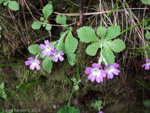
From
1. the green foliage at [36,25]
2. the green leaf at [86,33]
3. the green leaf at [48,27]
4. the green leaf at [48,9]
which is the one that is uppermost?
the green leaf at [48,9]

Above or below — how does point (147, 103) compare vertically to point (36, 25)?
below

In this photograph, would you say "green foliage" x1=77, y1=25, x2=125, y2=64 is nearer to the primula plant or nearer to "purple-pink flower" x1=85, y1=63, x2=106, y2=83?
the primula plant

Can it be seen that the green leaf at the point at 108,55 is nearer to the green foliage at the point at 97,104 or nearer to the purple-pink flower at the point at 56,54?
the purple-pink flower at the point at 56,54

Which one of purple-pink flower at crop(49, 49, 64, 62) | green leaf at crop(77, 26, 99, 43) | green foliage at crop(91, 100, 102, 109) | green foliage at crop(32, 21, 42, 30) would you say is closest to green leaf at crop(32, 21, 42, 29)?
green foliage at crop(32, 21, 42, 30)

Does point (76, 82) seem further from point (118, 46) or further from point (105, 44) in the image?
point (118, 46)

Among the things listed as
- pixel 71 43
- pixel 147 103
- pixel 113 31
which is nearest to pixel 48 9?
pixel 71 43

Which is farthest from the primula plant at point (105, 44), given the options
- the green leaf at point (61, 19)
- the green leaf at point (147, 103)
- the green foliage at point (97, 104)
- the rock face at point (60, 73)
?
the green leaf at point (147, 103)

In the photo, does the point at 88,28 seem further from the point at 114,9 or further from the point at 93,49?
the point at 114,9

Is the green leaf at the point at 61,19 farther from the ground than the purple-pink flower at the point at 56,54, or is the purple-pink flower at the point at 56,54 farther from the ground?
the green leaf at the point at 61,19

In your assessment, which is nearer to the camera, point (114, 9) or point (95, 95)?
point (114, 9)

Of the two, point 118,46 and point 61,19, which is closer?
point 118,46

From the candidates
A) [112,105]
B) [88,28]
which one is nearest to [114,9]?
[88,28]
